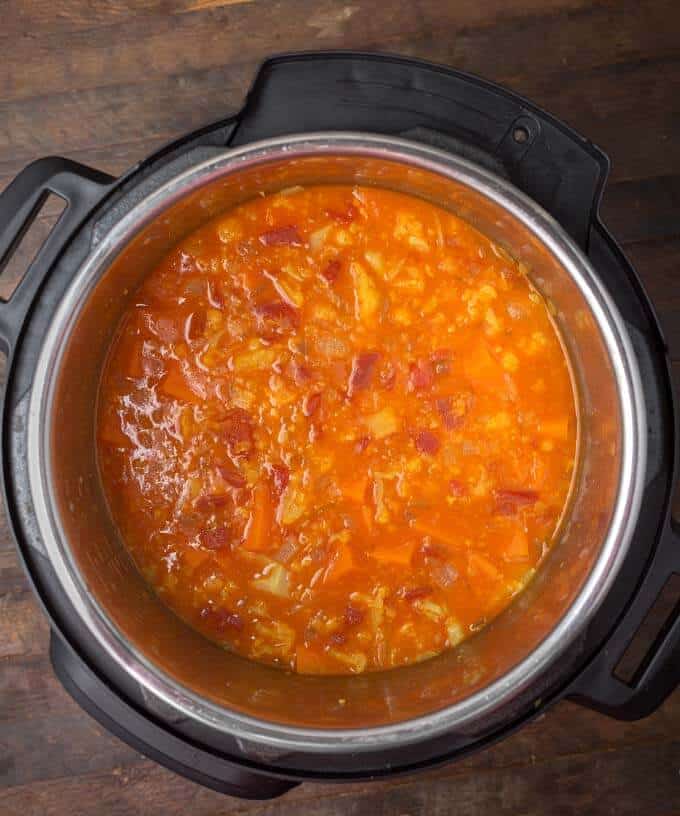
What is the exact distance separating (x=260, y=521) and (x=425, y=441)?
1.40ft

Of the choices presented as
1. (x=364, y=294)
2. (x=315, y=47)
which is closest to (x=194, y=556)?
(x=364, y=294)

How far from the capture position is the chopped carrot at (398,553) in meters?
1.99

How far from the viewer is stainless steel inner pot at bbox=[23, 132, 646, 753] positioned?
1.73 metres

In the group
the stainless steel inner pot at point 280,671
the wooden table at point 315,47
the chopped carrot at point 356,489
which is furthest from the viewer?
the wooden table at point 315,47

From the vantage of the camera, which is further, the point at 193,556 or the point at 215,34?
the point at 215,34

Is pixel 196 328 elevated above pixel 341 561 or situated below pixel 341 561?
above

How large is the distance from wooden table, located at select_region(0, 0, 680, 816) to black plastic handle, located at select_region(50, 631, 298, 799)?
272 millimetres

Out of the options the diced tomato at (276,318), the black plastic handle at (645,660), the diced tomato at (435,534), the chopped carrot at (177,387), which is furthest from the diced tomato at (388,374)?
the black plastic handle at (645,660)

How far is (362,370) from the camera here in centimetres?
195

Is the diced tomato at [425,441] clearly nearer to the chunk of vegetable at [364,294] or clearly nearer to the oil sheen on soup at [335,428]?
the oil sheen on soup at [335,428]

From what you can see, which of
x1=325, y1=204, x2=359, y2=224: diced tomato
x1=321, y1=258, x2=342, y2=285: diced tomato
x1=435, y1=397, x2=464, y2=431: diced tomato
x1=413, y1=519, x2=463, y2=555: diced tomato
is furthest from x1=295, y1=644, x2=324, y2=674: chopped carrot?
x1=325, y1=204, x2=359, y2=224: diced tomato

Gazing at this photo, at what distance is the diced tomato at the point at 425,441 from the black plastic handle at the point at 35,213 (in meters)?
0.88

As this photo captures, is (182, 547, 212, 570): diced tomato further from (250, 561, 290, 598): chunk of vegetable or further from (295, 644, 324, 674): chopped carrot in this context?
(295, 644, 324, 674): chopped carrot

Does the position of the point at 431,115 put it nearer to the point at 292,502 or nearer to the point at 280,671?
the point at 292,502
